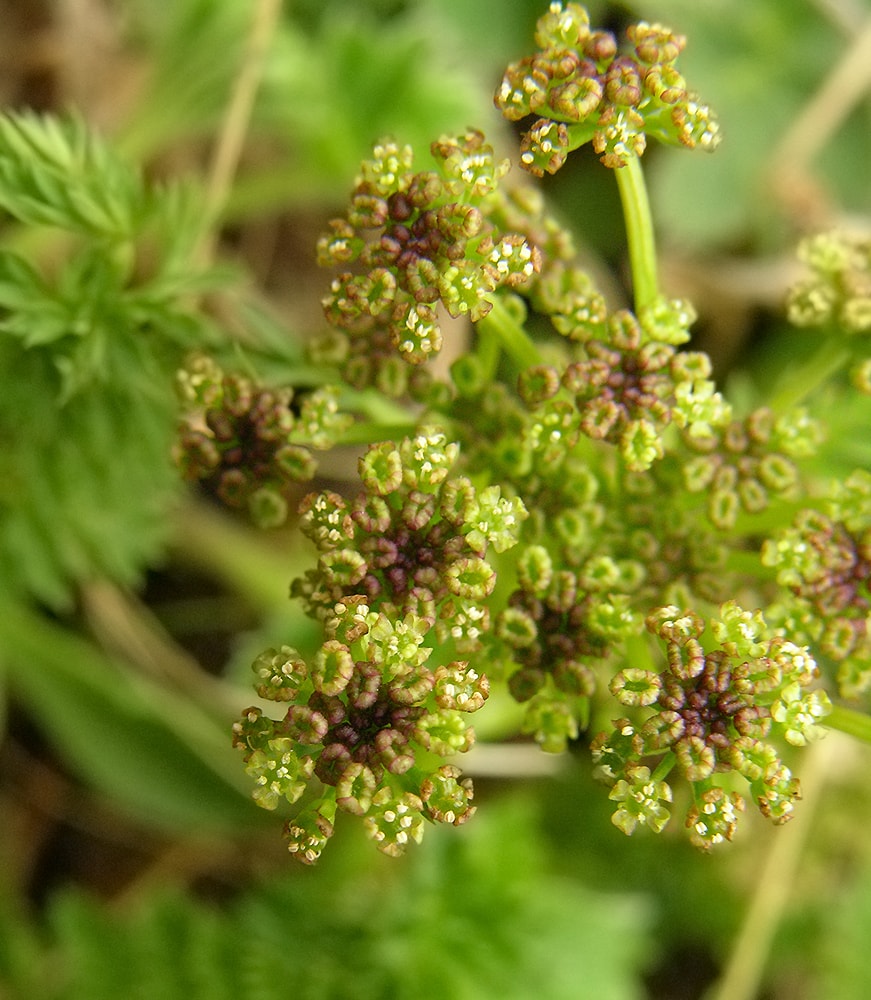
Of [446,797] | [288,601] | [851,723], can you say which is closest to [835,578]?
[851,723]

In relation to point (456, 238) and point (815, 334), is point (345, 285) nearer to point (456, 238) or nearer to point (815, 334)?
point (456, 238)

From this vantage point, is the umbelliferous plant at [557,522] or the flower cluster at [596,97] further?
the flower cluster at [596,97]

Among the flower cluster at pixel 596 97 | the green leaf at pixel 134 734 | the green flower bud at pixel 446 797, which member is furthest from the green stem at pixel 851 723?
the green leaf at pixel 134 734

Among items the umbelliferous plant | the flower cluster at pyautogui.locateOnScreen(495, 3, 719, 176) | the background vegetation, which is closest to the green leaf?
the background vegetation

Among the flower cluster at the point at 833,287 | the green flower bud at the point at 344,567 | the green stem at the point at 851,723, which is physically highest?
the flower cluster at the point at 833,287

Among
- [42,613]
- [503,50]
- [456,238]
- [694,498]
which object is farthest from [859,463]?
[42,613]

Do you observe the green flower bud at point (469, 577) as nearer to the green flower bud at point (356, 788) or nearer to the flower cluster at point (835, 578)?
the green flower bud at point (356, 788)

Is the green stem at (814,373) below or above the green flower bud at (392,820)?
above

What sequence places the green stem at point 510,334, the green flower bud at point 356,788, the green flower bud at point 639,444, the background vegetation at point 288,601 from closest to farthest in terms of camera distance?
the green flower bud at point 356,788 → the green flower bud at point 639,444 → the green stem at point 510,334 → the background vegetation at point 288,601
